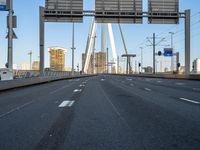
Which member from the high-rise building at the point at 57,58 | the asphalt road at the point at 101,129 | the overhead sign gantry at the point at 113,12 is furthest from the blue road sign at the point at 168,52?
the asphalt road at the point at 101,129

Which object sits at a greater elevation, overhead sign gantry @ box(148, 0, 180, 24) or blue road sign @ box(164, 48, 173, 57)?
overhead sign gantry @ box(148, 0, 180, 24)

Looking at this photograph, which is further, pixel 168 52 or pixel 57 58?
pixel 57 58

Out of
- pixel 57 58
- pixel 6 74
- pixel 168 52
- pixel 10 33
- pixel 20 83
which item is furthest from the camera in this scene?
pixel 57 58

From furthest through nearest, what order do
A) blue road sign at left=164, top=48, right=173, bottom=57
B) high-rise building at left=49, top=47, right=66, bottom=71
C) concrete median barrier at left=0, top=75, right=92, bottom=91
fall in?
1. high-rise building at left=49, top=47, right=66, bottom=71
2. blue road sign at left=164, top=48, right=173, bottom=57
3. concrete median barrier at left=0, top=75, right=92, bottom=91

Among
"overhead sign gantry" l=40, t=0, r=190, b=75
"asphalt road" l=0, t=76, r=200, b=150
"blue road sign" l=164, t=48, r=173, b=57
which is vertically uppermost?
"overhead sign gantry" l=40, t=0, r=190, b=75

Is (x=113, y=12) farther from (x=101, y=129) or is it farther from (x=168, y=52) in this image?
(x=168, y=52)

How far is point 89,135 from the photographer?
27.4 feet

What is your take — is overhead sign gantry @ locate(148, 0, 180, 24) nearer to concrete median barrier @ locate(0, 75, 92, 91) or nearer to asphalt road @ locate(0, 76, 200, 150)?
concrete median barrier @ locate(0, 75, 92, 91)

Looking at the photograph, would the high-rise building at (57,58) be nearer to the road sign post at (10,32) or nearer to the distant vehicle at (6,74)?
the distant vehicle at (6,74)

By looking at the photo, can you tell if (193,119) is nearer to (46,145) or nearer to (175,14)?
(46,145)

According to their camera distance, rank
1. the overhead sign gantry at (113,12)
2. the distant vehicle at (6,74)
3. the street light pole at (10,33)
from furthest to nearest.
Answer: the overhead sign gantry at (113,12) < the distant vehicle at (6,74) < the street light pole at (10,33)

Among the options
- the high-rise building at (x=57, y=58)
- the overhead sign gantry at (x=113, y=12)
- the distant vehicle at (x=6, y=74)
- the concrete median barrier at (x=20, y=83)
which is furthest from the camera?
the high-rise building at (x=57, y=58)

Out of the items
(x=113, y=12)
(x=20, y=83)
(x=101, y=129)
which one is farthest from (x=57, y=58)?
(x=101, y=129)

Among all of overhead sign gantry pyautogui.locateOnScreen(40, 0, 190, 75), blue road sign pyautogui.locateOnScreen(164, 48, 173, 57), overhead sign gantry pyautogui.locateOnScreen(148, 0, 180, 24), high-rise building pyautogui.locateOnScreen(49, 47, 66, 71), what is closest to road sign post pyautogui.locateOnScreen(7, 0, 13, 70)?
overhead sign gantry pyautogui.locateOnScreen(40, 0, 190, 75)
